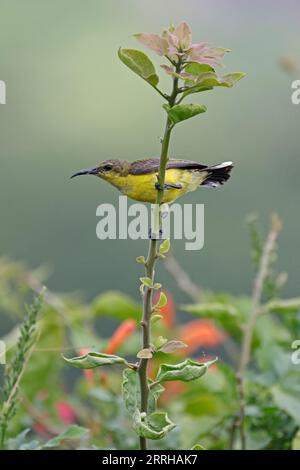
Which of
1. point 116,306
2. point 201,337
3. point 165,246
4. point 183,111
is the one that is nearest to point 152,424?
point 165,246

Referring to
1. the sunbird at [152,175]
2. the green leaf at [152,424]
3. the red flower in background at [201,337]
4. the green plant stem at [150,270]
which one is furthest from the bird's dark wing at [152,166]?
the red flower in background at [201,337]

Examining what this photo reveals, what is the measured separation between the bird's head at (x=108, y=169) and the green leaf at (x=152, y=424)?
0.71 ft

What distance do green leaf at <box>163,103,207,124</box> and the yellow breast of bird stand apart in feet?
0.40

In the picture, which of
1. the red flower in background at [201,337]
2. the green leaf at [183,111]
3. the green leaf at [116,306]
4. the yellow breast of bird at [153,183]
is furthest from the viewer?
the red flower in background at [201,337]

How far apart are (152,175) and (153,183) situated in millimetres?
15

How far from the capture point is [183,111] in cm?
58

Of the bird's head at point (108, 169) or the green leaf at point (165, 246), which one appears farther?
the bird's head at point (108, 169)

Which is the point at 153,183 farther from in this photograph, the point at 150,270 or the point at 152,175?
the point at 150,270

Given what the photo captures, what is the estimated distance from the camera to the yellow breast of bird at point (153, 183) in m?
0.71

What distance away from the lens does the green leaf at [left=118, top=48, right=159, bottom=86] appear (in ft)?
1.90

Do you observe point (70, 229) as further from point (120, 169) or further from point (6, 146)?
point (120, 169)

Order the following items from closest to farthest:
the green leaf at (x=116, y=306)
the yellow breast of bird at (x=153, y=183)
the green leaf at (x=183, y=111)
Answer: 1. the green leaf at (x=183, y=111)
2. the yellow breast of bird at (x=153, y=183)
3. the green leaf at (x=116, y=306)

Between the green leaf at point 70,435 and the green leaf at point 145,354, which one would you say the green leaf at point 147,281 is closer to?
the green leaf at point 145,354
